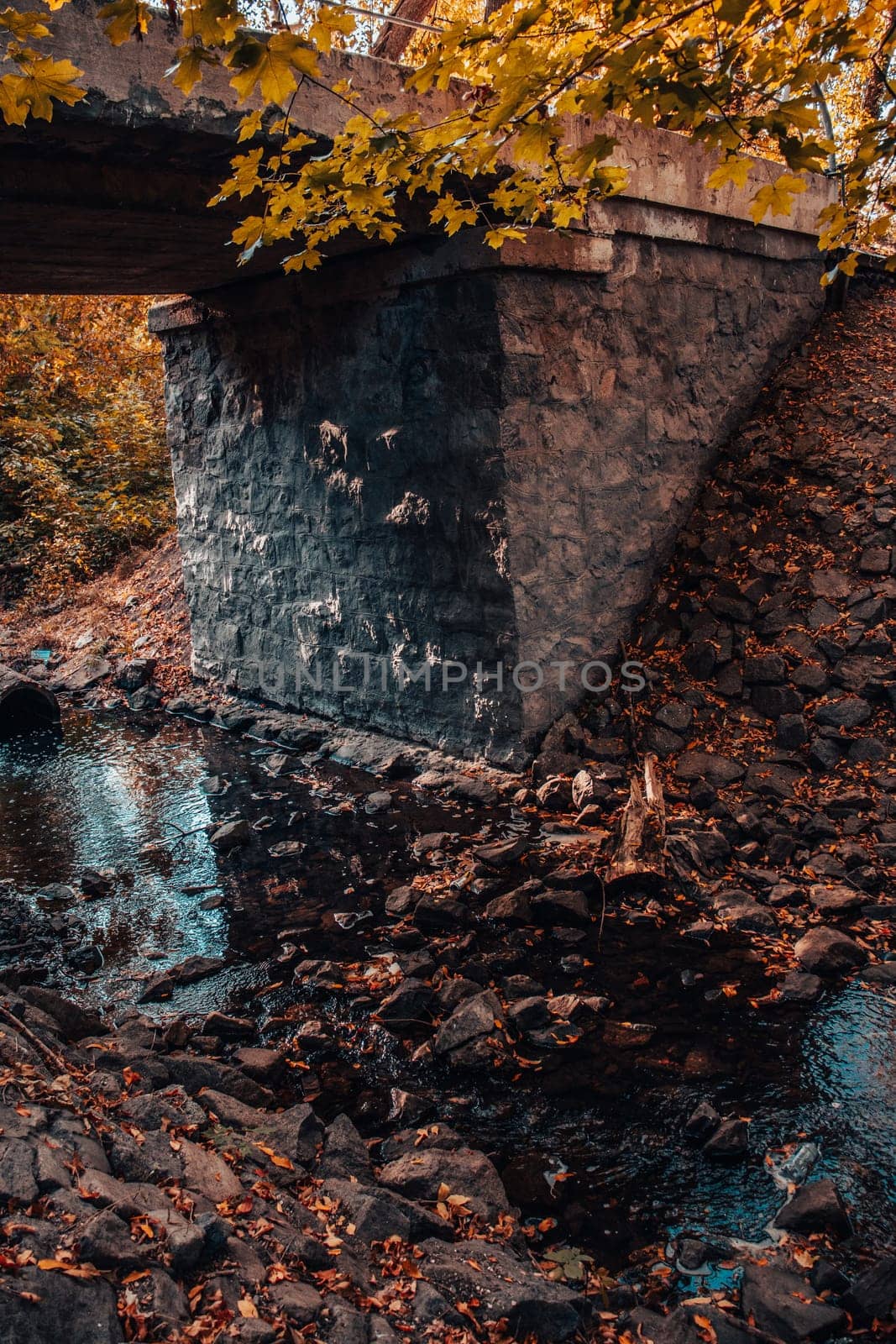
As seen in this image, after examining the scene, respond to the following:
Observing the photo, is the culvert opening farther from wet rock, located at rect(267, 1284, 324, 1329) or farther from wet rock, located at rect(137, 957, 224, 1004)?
wet rock, located at rect(267, 1284, 324, 1329)

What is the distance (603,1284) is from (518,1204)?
0.37 m

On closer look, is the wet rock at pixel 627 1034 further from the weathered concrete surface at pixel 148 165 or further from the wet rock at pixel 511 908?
the weathered concrete surface at pixel 148 165

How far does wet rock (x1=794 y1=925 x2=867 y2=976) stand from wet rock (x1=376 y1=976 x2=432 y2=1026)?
145cm

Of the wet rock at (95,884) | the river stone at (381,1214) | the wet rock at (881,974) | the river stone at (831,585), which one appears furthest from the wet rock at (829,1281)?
the river stone at (831,585)

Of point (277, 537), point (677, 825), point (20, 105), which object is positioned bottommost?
point (677, 825)

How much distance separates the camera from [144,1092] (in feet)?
9.27

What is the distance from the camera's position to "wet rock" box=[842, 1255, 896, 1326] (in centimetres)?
216

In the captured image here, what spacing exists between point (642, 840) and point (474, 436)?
2.31m

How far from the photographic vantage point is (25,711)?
25.6 ft

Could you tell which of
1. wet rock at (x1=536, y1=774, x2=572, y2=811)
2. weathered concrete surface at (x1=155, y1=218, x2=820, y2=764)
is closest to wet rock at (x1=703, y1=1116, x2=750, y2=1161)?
wet rock at (x1=536, y1=774, x2=572, y2=811)

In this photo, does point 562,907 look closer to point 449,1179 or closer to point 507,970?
point 507,970

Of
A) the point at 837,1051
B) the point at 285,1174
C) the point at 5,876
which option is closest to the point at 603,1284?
the point at 285,1174

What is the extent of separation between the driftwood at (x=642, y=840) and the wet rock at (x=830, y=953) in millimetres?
760

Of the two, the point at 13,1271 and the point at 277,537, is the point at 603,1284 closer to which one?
the point at 13,1271
